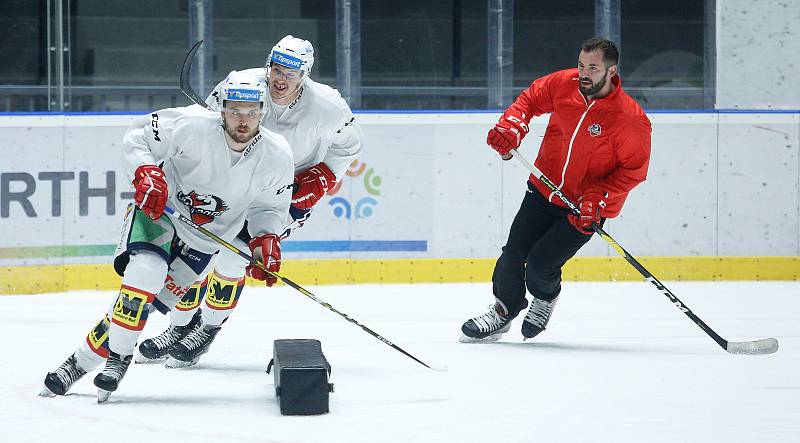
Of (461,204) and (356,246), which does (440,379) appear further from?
A: (461,204)

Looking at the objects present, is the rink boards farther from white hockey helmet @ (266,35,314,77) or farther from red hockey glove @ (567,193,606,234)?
white hockey helmet @ (266,35,314,77)

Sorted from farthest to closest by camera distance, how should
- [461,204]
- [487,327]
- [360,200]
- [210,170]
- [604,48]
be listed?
1. [461,204]
2. [360,200]
3. [487,327]
4. [604,48]
5. [210,170]

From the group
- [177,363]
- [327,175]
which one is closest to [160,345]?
[177,363]

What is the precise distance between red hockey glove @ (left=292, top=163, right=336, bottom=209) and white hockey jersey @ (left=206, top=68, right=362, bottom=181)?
4 centimetres

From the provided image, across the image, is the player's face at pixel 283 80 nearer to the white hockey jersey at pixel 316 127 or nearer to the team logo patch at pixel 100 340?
the white hockey jersey at pixel 316 127

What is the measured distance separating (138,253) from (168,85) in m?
3.64

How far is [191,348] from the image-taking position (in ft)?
12.4

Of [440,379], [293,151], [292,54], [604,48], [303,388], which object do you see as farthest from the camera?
[604,48]

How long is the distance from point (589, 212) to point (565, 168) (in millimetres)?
256

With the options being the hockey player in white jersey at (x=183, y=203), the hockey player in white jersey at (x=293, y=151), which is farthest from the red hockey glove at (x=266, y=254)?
the hockey player in white jersey at (x=293, y=151)

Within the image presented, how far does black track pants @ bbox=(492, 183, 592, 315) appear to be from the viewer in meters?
4.34

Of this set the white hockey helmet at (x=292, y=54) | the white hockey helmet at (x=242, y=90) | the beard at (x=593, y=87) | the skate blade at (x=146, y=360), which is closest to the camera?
the white hockey helmet at (x=242, y=90)

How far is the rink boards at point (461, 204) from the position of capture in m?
5.97

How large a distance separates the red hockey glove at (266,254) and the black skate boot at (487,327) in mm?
1182
